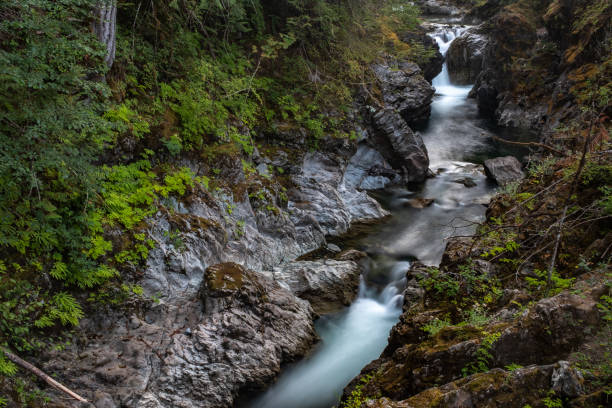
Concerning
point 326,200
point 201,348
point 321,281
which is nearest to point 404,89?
point 326,200

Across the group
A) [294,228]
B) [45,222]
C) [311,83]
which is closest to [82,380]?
[45,222]

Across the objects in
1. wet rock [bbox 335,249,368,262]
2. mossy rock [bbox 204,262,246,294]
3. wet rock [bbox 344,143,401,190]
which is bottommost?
wet rock [bbox 335,249,368,262]

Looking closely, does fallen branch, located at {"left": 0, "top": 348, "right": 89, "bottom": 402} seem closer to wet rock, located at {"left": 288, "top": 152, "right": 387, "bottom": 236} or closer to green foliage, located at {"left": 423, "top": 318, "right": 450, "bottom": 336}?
green foliage, located at {"left": 423, "top": 318, "right": 450, "bottom": 336}

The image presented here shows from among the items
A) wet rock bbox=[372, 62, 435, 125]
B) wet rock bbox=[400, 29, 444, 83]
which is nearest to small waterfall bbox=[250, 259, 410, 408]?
wet rock bbox=[372, 62, 435, 125]

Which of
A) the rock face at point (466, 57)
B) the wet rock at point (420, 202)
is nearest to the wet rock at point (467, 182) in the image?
the wet rock at point (420, 202)

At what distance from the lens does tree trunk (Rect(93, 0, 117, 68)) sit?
5742 millimetres

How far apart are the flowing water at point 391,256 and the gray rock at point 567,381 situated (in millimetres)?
1939

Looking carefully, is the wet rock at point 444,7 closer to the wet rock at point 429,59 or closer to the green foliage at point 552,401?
the wet rock at point 429,59

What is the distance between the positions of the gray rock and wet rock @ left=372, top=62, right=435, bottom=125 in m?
13.6

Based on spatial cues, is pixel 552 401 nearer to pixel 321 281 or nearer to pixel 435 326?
pixel 435 326

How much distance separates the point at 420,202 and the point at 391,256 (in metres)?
3.58

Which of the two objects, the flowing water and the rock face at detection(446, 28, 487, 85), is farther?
the rock face at detection(446, 28, 487, 85)

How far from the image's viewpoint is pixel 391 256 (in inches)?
370

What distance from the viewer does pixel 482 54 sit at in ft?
81.9
